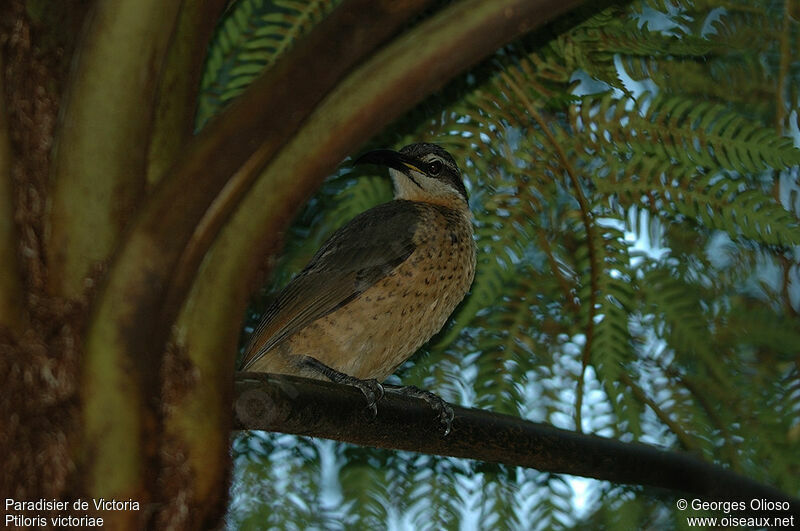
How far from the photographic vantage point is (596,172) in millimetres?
2652

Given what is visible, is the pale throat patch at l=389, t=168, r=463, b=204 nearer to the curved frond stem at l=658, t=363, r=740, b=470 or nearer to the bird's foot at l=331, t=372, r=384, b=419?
the bird's foot at l=331, t=372, r=384, b=419

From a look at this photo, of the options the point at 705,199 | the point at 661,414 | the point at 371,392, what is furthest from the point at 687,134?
the point at 371,392

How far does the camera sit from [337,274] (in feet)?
10.3

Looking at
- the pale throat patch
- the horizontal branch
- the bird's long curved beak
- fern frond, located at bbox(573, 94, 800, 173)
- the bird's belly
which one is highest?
the pale throat patch

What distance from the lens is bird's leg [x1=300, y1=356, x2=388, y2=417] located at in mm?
2242

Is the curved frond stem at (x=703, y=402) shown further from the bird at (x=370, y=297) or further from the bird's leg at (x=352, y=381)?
the bird's leg at (x=352, y=381)

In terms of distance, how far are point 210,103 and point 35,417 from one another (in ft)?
4.93

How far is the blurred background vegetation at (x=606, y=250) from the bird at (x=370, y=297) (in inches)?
6.1

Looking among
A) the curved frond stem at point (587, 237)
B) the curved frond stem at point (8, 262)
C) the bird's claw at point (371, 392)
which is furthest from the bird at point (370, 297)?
the curved frond stem at point (8, 262)

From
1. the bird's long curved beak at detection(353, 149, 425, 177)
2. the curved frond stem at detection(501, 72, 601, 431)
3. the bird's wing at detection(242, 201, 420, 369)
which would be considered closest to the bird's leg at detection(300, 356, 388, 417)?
the bird's wing at detection(242, 201, 420, 369)

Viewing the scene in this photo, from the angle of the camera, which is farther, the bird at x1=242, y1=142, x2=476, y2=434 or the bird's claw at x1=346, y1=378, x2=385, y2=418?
the bird at x1=242, y1=142, x2=476, y2=434

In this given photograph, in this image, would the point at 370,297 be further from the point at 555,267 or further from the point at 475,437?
the point at 475,437

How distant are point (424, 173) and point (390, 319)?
22.1 inches

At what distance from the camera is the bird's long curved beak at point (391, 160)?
3.01 metres
